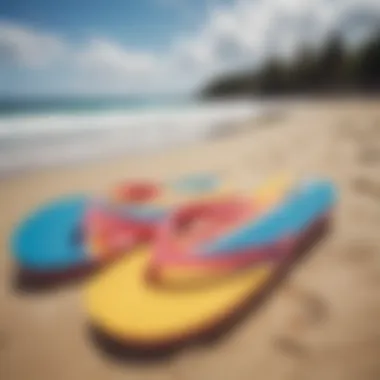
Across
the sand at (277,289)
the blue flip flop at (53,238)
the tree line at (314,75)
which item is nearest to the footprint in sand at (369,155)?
the sand at (277,289)

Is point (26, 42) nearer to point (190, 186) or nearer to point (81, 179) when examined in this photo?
point (81, 179)

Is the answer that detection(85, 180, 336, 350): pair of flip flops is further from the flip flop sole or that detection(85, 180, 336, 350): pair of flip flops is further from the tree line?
the tree line

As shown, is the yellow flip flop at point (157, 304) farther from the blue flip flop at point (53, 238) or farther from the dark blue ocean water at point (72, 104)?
the dark blue ocean water at point (72, 104)

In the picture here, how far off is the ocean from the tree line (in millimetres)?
32

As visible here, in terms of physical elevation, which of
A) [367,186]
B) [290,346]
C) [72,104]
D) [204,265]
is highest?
[72,104]

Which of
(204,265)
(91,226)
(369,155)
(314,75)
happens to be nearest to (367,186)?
Result: (369,155)

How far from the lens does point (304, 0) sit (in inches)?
38.5

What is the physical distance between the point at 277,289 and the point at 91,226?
1.11 feet

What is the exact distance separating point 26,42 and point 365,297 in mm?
742

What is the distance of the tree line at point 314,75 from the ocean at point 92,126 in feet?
0.10

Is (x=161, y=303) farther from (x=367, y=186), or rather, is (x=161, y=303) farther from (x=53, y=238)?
(x=367, y=186)

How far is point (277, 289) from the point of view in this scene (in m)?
0.90

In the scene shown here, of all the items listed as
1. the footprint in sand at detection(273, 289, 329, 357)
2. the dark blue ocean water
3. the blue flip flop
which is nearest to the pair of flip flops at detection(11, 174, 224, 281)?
the blue flip flop

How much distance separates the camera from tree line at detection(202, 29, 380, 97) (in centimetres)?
97
